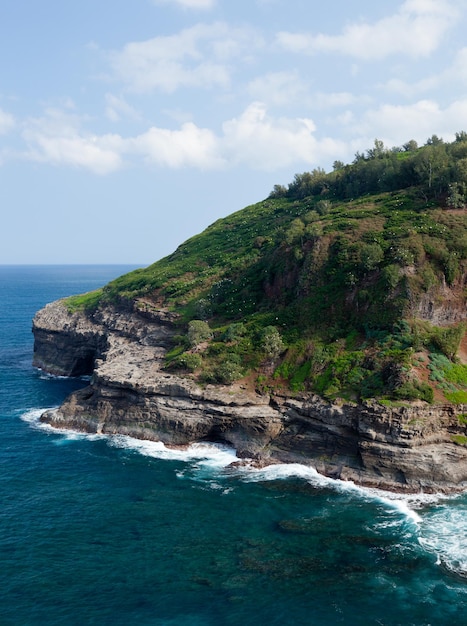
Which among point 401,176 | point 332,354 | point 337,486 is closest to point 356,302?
point 332,354

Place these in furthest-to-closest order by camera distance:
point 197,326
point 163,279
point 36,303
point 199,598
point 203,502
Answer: point 36,303 → point 163,279 → point 197,326 → point 203,502 → point 199,598

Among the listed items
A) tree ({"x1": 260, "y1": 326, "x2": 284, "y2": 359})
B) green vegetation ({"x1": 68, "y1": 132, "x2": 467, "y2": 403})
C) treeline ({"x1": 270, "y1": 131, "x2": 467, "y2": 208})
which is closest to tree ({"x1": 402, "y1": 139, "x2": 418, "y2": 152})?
treeline ({"x1": 270, "y1": 131, "x2": 467, "y2": 208})

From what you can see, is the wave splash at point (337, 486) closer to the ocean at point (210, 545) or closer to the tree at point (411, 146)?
the ocean at point (210, 545)

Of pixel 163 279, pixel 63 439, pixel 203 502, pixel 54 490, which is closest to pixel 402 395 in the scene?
pixel 203 502

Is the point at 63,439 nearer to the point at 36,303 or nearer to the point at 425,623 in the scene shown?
the point at 425,623

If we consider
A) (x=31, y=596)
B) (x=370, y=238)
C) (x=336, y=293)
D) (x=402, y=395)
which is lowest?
(x=31, y=596)

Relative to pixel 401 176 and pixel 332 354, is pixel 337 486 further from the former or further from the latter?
pixel 401 176
